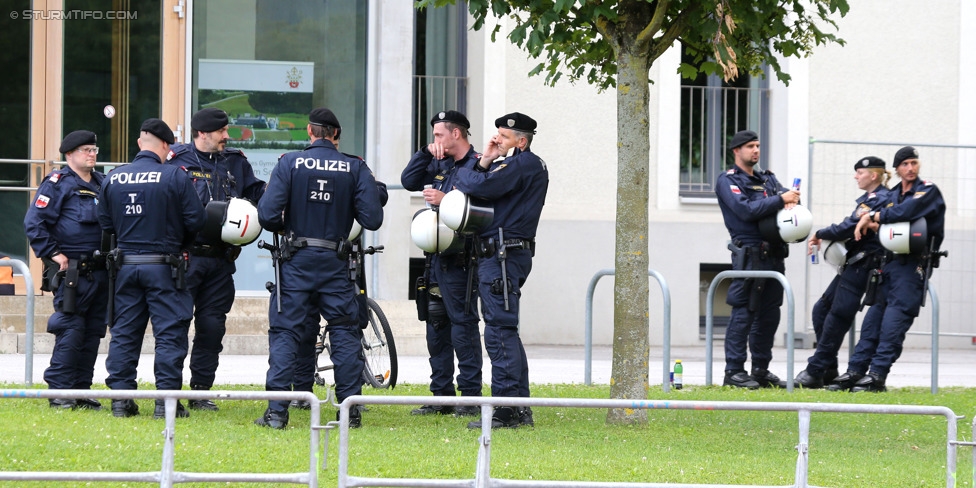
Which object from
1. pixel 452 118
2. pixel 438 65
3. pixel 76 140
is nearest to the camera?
pixel 76 140

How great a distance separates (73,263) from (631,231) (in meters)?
3.51

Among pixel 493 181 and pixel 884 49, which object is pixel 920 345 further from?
pixel 493 181

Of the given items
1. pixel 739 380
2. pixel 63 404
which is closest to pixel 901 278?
pixel 739 380

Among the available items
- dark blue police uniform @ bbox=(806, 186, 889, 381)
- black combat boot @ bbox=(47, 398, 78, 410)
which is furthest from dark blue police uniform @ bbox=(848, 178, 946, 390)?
black combat boot @ bbox=(47, 398, 78, 410)

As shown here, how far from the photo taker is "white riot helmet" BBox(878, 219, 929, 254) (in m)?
11.3

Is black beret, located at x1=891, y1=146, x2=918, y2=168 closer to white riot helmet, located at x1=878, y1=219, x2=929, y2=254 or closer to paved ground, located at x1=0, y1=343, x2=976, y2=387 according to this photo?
white riot helmet, located at x1=878, y1=219, x2=929, y2=254

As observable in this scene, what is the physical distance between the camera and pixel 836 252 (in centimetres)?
1203

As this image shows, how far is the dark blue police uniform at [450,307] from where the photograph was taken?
8.89 metres

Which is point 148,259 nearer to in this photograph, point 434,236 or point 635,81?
point 434,236

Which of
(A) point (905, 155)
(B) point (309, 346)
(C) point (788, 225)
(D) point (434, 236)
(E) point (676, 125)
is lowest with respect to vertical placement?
(B) point (309, 346)

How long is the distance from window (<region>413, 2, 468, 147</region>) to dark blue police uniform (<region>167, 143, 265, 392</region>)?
9064 millimetres

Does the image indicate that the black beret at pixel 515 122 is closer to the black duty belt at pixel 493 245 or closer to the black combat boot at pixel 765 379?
the black duty belt at pixel 493 245

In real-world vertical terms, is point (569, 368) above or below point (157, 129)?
below

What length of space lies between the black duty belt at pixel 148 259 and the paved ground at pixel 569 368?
2.58 meters
